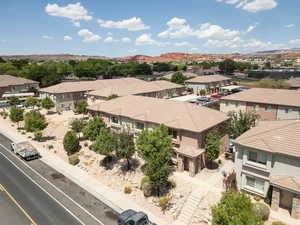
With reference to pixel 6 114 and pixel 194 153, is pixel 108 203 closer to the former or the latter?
pixel 194 153

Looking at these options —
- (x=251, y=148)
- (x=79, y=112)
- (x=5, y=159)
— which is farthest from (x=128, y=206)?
(x=79, y=112)

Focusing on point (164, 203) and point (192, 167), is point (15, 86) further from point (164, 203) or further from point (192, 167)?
point (164, 203)

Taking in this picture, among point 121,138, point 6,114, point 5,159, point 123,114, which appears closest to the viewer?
point 121,138

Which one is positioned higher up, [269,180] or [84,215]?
[269,180]

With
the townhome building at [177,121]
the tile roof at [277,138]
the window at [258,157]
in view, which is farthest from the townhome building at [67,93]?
the window at [258,157]

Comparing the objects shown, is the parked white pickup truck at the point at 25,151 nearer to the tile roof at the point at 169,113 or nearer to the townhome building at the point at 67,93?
the tile roof at the point at 169,113
